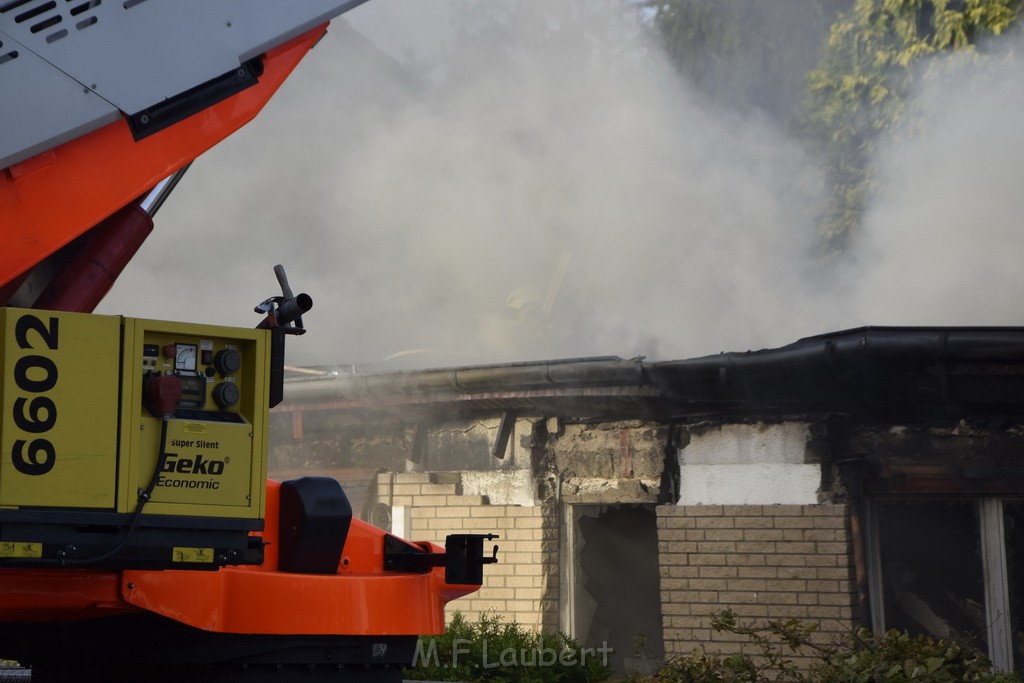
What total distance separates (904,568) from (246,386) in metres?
5.52

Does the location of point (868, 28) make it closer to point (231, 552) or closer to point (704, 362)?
point (704, 362)

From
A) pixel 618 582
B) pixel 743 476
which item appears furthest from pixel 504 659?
pixel 618 582

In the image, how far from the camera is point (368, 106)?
15047 mm

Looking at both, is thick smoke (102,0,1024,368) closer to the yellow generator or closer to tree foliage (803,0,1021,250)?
tree foliage (803,0,1021,250)

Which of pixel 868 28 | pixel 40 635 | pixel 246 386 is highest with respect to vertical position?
pixel 868 28

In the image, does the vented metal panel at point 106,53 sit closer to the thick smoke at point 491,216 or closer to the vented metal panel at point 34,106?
the vented metal panel at point 34,106

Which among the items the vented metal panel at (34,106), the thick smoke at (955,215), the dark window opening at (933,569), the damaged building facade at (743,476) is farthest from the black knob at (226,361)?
the thick smoke at (955,215)

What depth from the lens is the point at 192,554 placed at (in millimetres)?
3244

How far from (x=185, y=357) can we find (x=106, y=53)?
3.38ft

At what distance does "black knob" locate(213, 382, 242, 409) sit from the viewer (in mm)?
3383

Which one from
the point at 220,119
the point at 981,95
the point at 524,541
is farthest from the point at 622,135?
the point at 220,119

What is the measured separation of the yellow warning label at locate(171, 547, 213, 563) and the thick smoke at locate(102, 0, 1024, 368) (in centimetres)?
959

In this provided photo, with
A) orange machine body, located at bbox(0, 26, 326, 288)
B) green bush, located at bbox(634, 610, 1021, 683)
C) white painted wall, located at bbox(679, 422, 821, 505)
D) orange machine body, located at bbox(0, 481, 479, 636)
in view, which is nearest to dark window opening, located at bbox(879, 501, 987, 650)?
white painted wall, located at bbox(679, 422, 821, 505)

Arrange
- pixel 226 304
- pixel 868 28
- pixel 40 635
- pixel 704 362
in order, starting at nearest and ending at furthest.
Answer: pixel 40 635 < pixel 704 362 < pixel 226 304 < pixel 868 28
